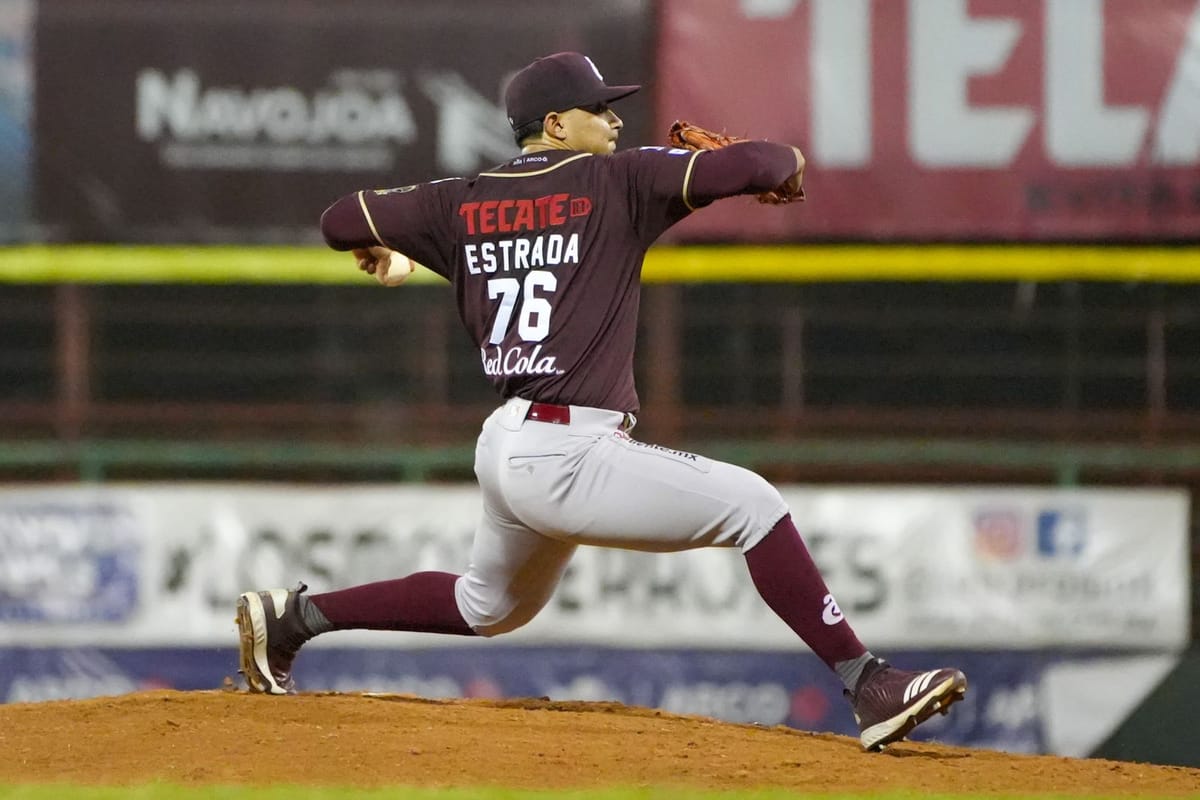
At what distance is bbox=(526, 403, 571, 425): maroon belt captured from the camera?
472 cm

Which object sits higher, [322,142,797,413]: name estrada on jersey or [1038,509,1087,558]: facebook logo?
[322,142,797,413]: name estrada on jersey

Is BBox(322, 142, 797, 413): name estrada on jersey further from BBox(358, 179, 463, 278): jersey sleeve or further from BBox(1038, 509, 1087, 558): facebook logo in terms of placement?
BBox(1038, 509, 1087, 558): facebook logo

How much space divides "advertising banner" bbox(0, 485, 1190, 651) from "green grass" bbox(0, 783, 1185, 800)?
406cm

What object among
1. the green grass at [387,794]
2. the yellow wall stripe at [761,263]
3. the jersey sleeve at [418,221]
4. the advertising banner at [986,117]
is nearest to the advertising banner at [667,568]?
the yellow wall stripe at [761,263]

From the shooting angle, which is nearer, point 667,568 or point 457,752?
point 457,752

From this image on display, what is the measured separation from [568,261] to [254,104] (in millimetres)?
4686

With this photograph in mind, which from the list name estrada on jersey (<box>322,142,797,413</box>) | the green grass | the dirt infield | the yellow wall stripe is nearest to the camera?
the green grass

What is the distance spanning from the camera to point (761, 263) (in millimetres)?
8984

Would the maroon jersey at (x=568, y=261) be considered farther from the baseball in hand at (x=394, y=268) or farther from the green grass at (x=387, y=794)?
the green grass at (x=387, y=794)

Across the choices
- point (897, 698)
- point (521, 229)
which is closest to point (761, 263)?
point (521, 229)

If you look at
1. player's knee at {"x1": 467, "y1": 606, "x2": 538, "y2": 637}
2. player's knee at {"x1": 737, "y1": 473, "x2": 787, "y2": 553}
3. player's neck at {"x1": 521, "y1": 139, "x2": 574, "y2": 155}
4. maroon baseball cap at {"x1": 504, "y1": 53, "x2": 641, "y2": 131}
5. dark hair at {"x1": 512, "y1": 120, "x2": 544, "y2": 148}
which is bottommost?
player's knee at {"x1": 467, "y1": 606, "x2": 538, "y2": 637}

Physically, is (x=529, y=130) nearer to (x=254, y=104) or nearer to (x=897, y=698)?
(x=897, y=698)

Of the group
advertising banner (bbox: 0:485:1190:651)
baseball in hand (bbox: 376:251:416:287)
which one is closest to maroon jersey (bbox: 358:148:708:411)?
baseball in hand (bbox: 376:251:416:287)

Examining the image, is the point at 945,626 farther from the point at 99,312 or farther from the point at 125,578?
the point at 99,312
